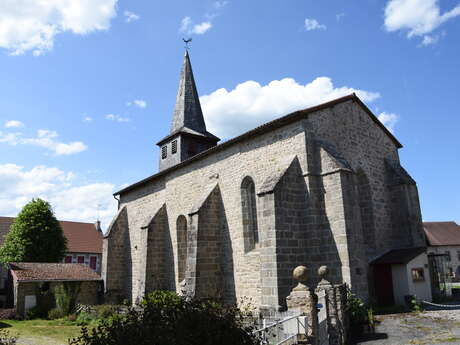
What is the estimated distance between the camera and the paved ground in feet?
28.4

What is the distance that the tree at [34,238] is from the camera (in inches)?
1027

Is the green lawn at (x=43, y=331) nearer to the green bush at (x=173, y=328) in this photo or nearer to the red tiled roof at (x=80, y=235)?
the green bush at (x=173, y=328)

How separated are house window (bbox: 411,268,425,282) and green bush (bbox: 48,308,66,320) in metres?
16.2

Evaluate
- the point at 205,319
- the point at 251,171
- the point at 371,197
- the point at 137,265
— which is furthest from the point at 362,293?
the point at 137,265

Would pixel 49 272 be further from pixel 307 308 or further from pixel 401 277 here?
pixel 401 277

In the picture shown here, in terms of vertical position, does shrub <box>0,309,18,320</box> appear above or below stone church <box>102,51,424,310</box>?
below

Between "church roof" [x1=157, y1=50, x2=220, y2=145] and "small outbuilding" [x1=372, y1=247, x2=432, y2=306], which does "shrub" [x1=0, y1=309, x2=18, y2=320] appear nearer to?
"church roof" [x1=157, y1=50, x2=220, y2=145]

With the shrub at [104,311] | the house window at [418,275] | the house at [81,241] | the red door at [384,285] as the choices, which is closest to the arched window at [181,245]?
the shrub at [104,311]

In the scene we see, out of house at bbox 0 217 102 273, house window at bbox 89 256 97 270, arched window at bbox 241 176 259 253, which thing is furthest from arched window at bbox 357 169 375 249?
house window at bbox 89 256 97 270

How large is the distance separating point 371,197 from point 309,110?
4330mm

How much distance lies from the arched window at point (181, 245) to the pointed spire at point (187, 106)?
708 cm

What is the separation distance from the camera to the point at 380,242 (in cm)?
1470

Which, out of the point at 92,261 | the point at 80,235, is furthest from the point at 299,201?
the point at 80,235

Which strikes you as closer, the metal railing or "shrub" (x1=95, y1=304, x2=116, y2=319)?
the metal railing
